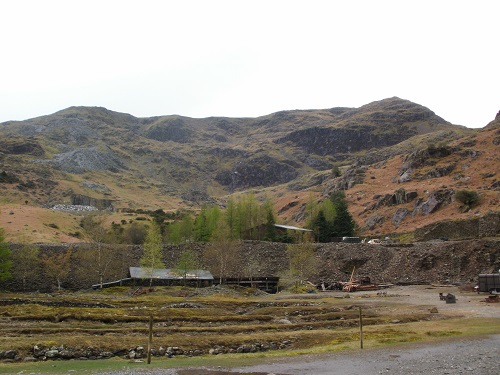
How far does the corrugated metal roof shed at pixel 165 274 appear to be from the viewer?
272 feet

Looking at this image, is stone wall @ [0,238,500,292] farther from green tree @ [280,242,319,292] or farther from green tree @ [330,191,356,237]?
green tree @ [330,191,356,237]

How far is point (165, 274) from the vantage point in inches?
3465

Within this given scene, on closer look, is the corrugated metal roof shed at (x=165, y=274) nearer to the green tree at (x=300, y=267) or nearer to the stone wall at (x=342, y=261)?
the stone wall at (x=342, y=261)

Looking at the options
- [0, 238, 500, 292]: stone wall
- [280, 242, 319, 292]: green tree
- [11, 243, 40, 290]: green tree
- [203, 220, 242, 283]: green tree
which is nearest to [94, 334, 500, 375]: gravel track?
[0, 238, 500, 292]: stone wall

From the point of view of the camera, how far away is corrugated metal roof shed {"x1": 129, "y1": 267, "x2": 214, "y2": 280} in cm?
8294

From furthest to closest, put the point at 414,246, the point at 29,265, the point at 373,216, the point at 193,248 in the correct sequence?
1. the point at 373,216
2. the point at 193,248
3. the point at 414,246
4. the point at 29,265

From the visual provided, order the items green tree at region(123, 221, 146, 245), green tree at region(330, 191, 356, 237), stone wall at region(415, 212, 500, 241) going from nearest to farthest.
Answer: stone wall at region(415, 212, 500, 241)
green tree at region(330, 191, 356, 237)
green tree at region(123, 221, 146, 245)

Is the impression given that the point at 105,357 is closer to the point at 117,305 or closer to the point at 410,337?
the point at 410,337

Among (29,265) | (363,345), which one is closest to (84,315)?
(363,345)

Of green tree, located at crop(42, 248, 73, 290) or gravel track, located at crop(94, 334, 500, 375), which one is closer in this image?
gravel track, located at crop(94, 334, 500, 375)

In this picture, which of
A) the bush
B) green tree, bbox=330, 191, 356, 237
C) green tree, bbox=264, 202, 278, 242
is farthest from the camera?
green tree, bbox=330, 191, 356, 237

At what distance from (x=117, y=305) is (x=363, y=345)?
3387 centimetres

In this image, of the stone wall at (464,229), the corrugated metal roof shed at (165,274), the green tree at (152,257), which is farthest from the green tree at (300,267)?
the stone wall at (464,229)

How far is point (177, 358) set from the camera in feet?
98.7
